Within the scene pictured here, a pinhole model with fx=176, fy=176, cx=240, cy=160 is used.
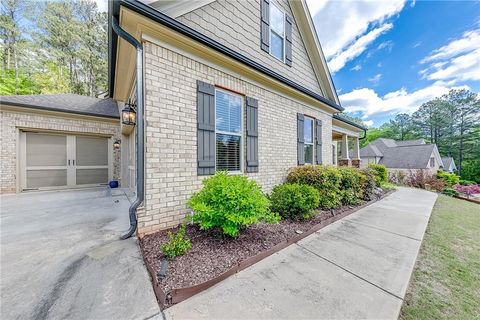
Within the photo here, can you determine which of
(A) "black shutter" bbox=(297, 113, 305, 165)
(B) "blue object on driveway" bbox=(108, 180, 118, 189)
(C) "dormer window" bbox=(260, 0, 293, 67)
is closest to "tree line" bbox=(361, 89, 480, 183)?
(A) "black shutter" bbox=(297, 113, 305, 165)

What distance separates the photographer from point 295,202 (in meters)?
3.81

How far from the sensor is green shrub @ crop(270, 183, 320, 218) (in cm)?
379

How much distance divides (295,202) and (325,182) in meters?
1.38

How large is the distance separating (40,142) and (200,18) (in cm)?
790

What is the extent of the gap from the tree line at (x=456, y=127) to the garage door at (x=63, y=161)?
150 feet

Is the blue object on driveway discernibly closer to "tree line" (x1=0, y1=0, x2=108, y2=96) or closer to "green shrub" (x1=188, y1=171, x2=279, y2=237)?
"green shrub" (x1=188, y1=171, x2=279, y2=237)

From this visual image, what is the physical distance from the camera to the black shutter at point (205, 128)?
3.49 metres

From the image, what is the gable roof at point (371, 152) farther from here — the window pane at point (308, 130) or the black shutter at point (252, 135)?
the black shutter at point (252, 135)

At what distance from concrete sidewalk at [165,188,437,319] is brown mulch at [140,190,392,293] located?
0.18 m

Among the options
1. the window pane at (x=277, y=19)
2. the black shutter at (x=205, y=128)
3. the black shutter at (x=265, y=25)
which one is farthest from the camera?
the window pane at (x=277, y=19)

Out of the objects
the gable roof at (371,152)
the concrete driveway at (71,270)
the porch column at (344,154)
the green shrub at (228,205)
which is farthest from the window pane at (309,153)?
the gable roof at (371,152)

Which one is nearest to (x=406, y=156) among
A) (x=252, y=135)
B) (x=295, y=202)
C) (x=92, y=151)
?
(x=295, y=202)

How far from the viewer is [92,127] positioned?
7.58 m

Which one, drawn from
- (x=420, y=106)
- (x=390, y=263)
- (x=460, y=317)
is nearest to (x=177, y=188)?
(x=390, y=263)
